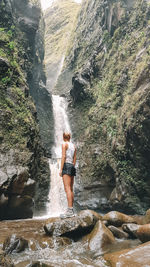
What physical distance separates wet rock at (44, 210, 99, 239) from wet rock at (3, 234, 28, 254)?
81cm

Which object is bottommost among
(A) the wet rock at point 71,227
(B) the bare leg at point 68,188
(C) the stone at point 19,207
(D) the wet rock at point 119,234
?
(D) the wet rock at point 119,234

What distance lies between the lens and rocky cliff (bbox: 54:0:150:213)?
1321 centimetres

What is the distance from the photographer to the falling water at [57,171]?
14.8 meters

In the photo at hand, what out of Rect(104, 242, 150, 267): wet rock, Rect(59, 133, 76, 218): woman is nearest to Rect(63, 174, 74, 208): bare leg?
Rect(59, 133, 76, 218): woman

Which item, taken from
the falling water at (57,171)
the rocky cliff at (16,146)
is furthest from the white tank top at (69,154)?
the falling water at (57,171)

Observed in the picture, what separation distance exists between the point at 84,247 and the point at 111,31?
2474 centimetres

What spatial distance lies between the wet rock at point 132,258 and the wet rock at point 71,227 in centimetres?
140

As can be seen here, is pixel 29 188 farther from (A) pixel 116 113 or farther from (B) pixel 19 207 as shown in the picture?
(A) pixel 116 113

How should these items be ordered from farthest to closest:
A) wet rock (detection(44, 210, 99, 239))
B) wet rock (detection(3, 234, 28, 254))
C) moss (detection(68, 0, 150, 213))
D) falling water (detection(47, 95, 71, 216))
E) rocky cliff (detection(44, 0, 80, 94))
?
rocky cliff (detection(44, 0, 80, 94)), falling water (detection(47, 95, 71, 216)), moss (detection(68, 0, 150, 213)), wet rock (detection(44, 210, 99, 239)), wet rock (detection(3, 234, 28, 254))

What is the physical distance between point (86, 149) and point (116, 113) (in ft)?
13.6

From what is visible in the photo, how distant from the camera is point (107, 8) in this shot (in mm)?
26750

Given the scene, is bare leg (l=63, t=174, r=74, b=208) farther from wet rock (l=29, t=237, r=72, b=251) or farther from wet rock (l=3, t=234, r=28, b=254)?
wet rock (l=3, t=234, r=28, b=254)

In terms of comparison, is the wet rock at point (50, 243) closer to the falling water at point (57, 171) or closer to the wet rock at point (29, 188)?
the wet rock at point (29, 188)

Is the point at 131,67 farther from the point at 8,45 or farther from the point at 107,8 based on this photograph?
the point at 107,8
